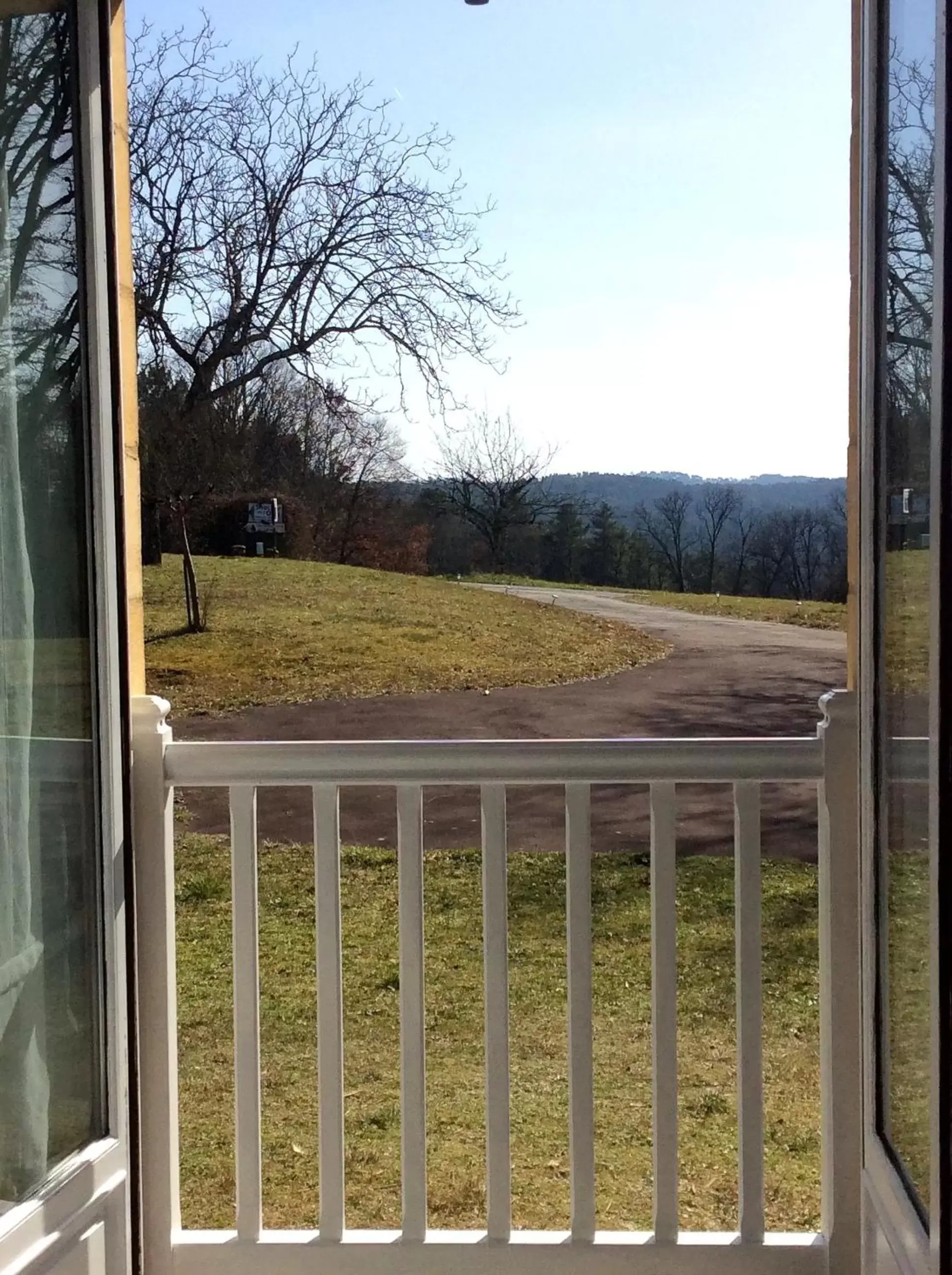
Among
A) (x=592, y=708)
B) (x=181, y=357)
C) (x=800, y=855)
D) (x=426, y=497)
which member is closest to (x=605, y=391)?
(x=426, y=497)

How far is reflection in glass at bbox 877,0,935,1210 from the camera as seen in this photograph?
Answer: 110 centimetres

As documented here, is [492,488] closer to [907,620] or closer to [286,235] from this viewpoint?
[286,235]

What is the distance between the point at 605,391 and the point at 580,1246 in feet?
20.3

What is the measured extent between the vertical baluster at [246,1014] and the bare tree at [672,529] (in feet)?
15.0

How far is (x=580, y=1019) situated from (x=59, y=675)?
86cm

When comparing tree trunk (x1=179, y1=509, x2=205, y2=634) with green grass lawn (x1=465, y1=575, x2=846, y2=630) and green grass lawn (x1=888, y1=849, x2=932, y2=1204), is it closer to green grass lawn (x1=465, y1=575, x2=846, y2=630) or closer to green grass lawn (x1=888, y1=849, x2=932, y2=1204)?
green grass lawn (x1=465, y1=575, x2=846, y2=630)

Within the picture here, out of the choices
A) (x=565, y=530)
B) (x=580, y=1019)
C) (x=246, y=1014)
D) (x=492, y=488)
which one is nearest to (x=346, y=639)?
(x=492, y=488)

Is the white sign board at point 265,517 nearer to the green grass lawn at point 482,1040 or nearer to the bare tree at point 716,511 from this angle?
the green grass lawn at point 482,1040

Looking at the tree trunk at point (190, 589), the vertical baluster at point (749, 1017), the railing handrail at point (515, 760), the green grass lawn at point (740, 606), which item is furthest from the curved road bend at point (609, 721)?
the railing handrail at point (515, 760)

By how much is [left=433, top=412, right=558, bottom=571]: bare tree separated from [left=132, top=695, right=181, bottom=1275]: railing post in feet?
16.0

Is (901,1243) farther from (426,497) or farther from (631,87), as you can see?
(631,87)

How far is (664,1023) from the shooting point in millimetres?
1617

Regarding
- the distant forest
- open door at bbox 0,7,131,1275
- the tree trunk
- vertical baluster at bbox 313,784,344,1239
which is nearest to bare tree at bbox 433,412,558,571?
the distant forest

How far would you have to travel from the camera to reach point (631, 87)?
679 cm
